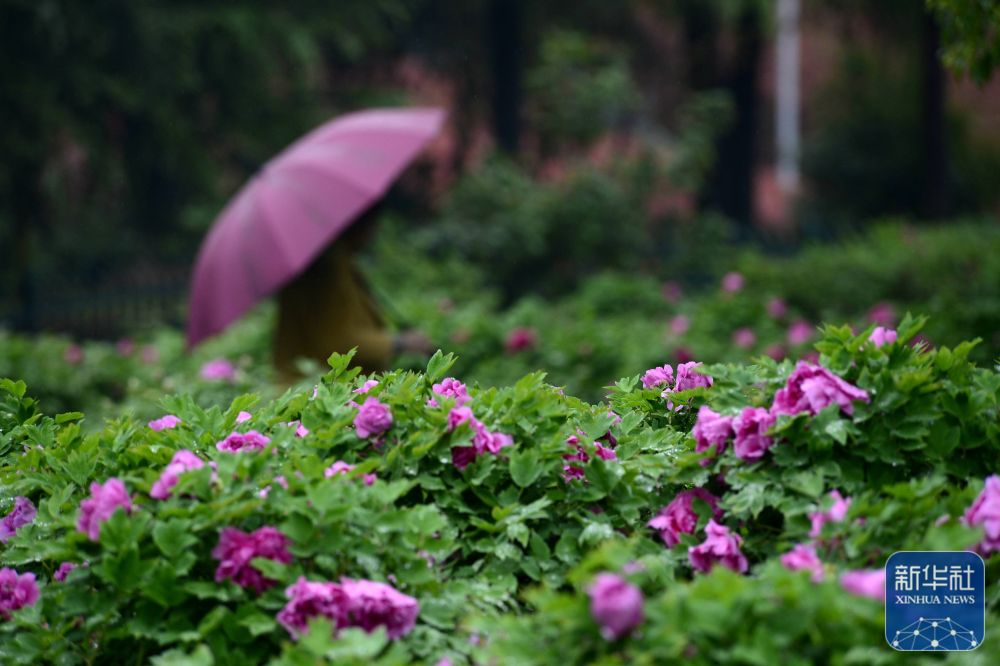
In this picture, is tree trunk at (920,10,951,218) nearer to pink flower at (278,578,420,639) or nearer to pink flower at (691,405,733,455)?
pink flower at (691,405,733,455)

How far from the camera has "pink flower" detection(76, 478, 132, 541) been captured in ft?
7.25

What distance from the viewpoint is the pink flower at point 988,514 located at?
6.81 feet

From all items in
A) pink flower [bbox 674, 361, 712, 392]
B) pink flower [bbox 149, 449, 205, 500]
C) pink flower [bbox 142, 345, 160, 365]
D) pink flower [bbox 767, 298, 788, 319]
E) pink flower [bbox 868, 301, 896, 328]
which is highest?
pink flower [bbox 149, 449, 205, 500]

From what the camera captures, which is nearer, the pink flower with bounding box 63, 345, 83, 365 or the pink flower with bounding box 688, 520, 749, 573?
the pink flower with bounding box 688, 520, 749, 573

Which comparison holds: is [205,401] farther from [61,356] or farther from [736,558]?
[736,558]

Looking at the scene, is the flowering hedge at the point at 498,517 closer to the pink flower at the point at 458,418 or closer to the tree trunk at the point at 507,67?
the pink flower at the point at 458,418

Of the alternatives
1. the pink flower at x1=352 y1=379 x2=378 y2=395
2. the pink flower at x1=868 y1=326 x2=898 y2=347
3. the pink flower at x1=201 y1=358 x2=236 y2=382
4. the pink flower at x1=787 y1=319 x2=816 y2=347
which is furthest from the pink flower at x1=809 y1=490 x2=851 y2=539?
the pink flower at x1=787 y1=319 x2=816 y2=347

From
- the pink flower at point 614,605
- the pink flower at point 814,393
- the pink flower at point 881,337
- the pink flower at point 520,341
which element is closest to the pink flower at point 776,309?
the pink flower at point 520,341

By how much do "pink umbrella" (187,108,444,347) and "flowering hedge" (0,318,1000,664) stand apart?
3.27m

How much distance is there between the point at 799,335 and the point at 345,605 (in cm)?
609

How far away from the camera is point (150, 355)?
8352 millimetres

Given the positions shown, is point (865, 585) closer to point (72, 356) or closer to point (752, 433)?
point (752, 433)

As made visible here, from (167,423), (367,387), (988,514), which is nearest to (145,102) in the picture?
(167,423)

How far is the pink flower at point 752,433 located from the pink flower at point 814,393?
0.03m
